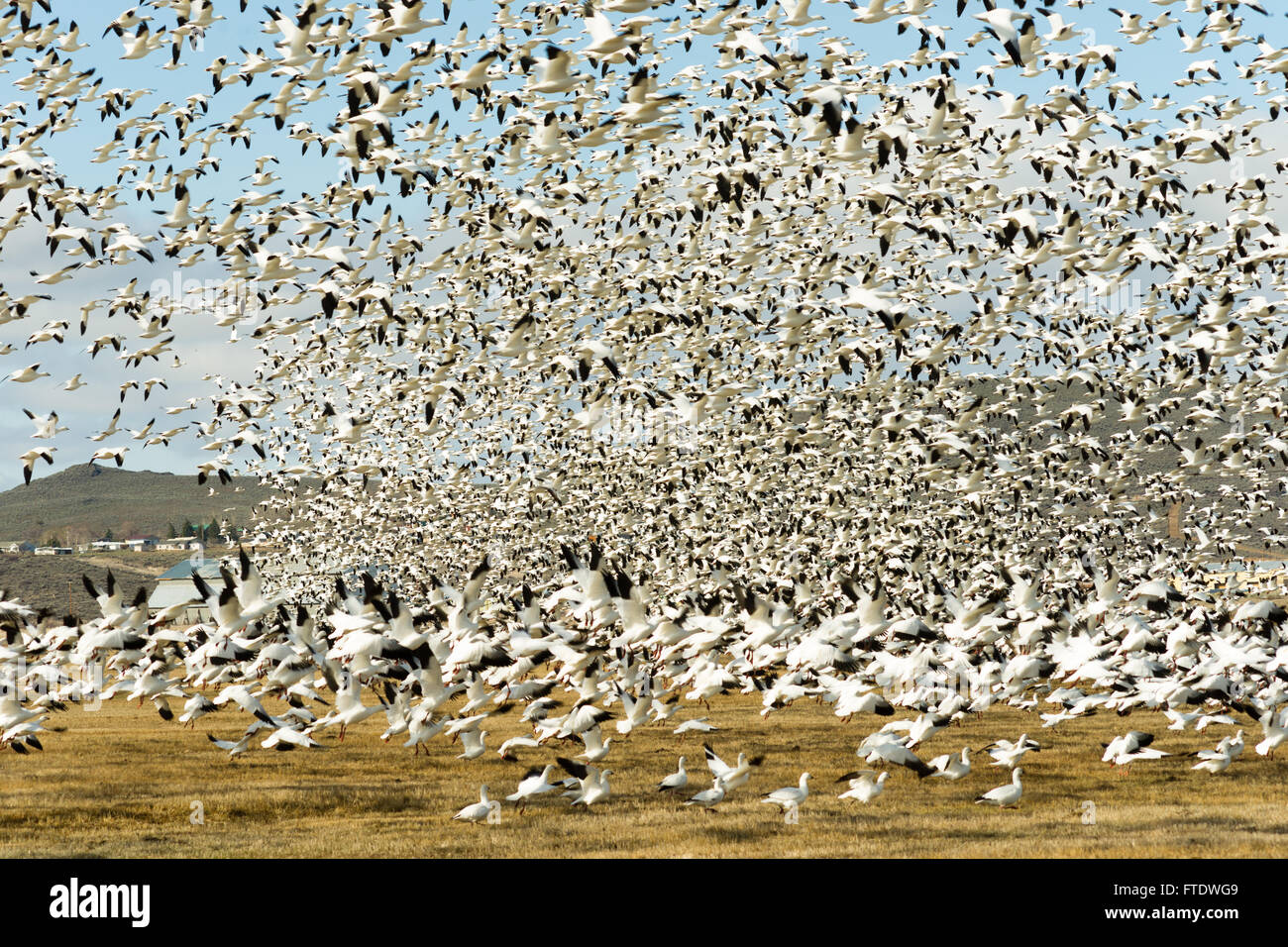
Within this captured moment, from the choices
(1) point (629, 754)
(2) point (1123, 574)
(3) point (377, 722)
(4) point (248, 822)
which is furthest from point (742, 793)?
(2) point (1123, 574)

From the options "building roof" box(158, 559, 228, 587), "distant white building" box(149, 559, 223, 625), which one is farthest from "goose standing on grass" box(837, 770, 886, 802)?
"building roof" box(158, 559, 228, 587)

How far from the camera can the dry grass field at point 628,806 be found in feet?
58.7

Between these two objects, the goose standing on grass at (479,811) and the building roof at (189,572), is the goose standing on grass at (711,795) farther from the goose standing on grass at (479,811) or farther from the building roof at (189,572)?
the building roof at (189,572)

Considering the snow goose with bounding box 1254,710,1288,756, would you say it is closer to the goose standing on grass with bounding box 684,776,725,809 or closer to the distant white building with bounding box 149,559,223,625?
the goose standing on grass with bounding box 684,776,725,809

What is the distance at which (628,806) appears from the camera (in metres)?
20.7

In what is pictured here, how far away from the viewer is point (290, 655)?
80.4ft

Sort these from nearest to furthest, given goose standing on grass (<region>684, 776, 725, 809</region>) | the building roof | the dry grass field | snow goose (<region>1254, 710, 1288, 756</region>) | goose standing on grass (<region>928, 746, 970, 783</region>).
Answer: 1. the dry grass field
2. goose standing on grass (<region>684, 776, 725, 809</region>)
3. goose standing on grass (<region>928, 746, 970, 783</region>)
4. snow goose (<region>1254, 710, 1288, 756</region>)
5. the building roof

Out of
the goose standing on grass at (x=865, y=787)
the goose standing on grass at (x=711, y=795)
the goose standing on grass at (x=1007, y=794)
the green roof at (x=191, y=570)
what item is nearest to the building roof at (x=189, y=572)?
the green roof at (x=191, y=570)

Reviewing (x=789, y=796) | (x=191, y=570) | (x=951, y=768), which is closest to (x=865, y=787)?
(x=789, y=796)

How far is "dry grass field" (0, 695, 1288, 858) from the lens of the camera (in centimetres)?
1789

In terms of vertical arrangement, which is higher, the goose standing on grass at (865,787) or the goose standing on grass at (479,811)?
the goose standing on grass at (479,811)

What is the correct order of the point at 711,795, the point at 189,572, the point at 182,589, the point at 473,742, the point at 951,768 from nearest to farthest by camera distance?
the point at 711,795, the point at 951,768, the point at 473,742, the point at 182,589, the point at 189,572

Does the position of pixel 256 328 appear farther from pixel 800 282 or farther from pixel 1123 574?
pixel 1123 574

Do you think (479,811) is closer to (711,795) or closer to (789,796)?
(711,795)
